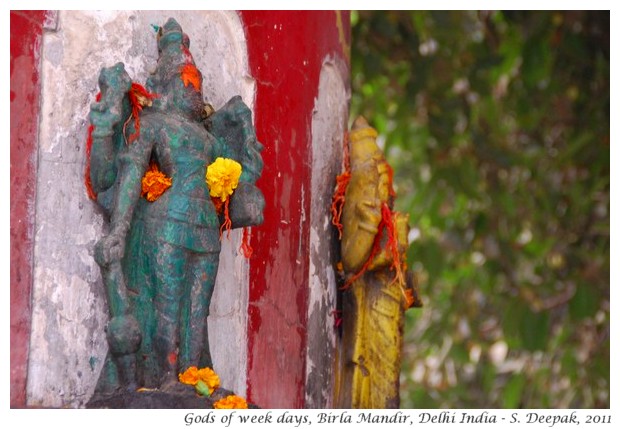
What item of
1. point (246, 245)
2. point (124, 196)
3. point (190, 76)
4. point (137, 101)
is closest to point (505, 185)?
point (246, 245)

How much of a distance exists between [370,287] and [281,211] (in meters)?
0.50

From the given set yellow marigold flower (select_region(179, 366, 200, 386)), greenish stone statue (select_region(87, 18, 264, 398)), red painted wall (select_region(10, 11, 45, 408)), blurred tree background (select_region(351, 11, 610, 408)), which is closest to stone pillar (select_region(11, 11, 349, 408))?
red painted wall (select_region(10, 11, 45, 408))

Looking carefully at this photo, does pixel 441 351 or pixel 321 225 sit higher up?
pixel 321 225

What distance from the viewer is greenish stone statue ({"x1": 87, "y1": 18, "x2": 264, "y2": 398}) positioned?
4035mm

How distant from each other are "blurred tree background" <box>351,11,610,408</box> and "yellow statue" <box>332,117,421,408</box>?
248 centimetres

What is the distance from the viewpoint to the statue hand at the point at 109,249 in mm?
3992

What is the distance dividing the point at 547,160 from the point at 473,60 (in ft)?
2.37

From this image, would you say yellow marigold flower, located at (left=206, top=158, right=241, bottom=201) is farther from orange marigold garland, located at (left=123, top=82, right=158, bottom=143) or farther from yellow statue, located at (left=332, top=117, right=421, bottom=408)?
yellow statue, located at (left=332, top=117, right=421, bottom=408)

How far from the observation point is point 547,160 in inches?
325

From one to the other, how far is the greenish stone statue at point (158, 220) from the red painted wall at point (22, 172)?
187mm

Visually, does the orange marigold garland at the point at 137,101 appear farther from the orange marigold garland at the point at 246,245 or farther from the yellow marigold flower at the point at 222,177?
the orange marigold garland at the point at 246,245

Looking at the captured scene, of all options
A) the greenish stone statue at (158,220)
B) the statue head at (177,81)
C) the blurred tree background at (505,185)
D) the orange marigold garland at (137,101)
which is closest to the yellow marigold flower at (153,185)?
the greenish stone statue at (158,220)
